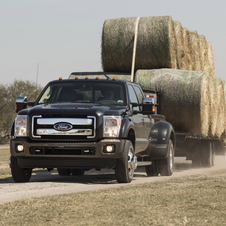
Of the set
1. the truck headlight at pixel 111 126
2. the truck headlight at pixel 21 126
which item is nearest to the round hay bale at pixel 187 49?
the truck headlight at pixel 111 126

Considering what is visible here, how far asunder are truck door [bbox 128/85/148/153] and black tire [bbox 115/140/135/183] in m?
0.64

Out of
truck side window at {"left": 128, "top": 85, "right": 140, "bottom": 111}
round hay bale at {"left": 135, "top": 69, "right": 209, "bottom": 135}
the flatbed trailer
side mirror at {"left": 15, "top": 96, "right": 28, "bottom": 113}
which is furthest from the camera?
the flatbed trailer

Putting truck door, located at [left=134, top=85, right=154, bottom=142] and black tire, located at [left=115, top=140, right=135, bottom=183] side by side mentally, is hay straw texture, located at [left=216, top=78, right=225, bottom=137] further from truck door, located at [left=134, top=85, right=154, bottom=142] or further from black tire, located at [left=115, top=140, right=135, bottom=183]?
black tire, located at [left=115, top=140, right=135, bottom=183]

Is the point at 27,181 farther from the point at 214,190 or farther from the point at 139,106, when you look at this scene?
the point at 214,190

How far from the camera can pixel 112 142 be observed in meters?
8.34

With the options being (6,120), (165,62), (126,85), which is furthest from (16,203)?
(6,120)

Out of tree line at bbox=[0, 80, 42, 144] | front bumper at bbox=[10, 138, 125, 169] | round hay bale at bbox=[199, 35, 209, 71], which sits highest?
round hay bale at bbox=[199, 35, 209, 71]

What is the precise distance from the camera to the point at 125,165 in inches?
338

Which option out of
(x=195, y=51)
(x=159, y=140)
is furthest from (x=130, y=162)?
(x=195, y=51)

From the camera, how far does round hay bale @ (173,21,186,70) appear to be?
15.3 m

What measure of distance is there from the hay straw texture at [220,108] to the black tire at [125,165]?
23.8ft

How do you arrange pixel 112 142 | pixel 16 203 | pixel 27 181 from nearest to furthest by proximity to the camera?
pixel 16 203 → pixel 112 142 → pixel 27 181

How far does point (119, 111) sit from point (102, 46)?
7.06 metres

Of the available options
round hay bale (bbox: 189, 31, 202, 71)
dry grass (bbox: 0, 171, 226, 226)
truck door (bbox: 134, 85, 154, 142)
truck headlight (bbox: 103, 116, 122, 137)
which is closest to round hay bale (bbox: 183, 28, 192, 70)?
round hay bale (bbox: 189, 31, 202, 71)
